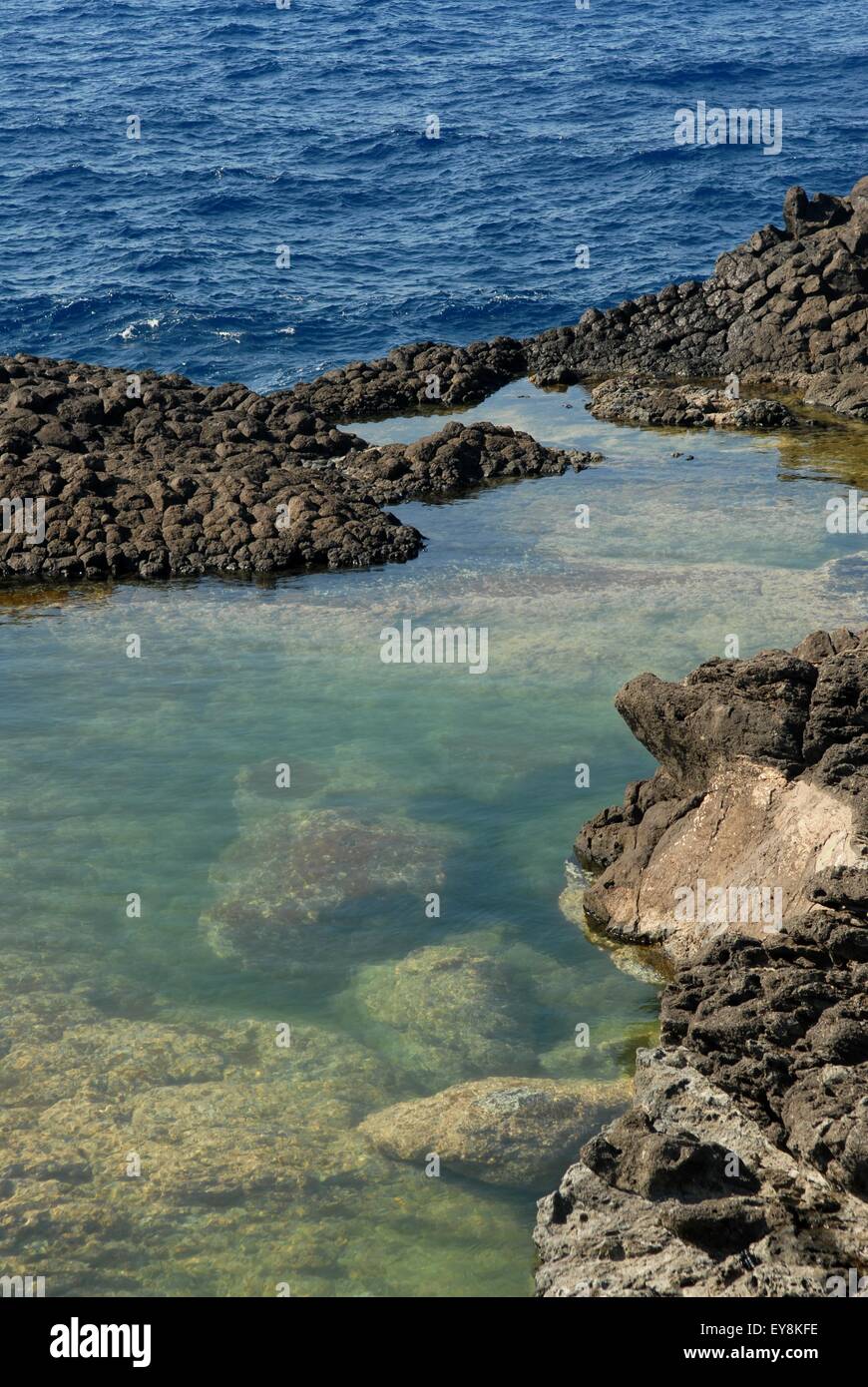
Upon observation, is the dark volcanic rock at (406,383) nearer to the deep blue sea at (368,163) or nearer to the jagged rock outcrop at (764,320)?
the jagged rock outcrop at (764,320)

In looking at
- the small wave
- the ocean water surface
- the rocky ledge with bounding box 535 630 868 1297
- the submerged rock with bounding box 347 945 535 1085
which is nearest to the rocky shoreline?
the ocean water surface

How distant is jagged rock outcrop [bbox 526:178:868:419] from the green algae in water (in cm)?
785

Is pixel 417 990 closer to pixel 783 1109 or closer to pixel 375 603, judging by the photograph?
pixel 783 1109

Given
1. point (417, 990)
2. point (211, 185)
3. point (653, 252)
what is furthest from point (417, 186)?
point (417, 990)

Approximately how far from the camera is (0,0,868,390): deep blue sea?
4500cm

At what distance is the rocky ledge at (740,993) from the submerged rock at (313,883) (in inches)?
77.1

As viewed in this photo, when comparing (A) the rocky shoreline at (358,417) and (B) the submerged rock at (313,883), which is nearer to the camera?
(B) the submerged rock at (313,883)

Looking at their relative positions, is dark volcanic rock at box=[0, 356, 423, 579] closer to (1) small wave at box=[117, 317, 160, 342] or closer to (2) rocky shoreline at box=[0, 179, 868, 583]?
(2) rocky shoreline at box=[0, 179, 868, 583]

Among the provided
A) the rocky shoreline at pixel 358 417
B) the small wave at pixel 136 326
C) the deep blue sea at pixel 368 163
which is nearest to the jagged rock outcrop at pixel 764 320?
the rocky shoreline at pixel 358 417

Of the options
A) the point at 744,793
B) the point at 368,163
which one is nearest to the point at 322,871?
the point at 744,793

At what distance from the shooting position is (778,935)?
11562mm

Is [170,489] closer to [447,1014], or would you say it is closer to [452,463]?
[452,463]

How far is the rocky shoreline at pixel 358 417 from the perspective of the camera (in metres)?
24.5
